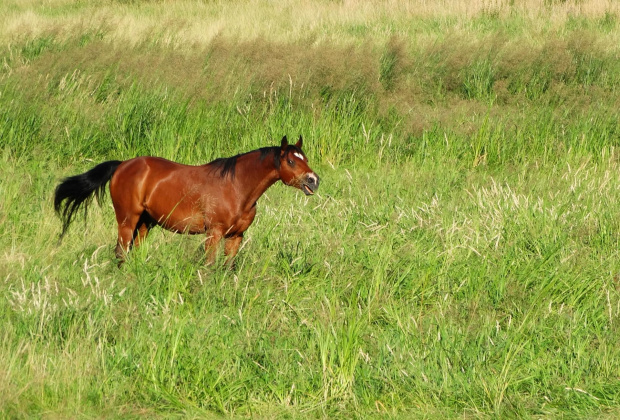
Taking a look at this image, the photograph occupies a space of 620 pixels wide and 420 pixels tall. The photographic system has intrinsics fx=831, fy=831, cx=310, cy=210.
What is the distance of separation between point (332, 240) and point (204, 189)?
3.94 feet

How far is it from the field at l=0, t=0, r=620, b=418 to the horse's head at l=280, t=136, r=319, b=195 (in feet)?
1.97

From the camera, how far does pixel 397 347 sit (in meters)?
4.36

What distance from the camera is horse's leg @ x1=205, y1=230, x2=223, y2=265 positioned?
5.03m

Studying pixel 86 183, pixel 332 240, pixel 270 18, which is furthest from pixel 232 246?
pixel 270 18

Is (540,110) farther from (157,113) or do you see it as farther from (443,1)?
(443,1)

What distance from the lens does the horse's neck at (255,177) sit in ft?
16.4

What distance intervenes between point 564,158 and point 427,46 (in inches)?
131

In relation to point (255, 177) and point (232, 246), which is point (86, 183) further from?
point (255, 177)

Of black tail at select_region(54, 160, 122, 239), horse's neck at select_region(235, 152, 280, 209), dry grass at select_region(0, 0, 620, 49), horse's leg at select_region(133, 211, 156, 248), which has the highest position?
horse's neck at select_region(235, 152, 280, 209)

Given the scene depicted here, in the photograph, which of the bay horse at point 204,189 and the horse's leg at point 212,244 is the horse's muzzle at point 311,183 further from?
the horse's leg at point 212,244

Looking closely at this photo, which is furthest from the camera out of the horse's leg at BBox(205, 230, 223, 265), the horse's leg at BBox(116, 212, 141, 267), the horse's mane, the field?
the horse's leg at BBox(116, 212, 141, 267)

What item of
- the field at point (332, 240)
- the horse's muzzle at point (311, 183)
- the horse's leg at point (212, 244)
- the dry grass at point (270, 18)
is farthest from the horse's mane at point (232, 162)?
the dry grass at point (270, 18)

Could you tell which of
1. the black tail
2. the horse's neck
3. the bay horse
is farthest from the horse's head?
the black tail

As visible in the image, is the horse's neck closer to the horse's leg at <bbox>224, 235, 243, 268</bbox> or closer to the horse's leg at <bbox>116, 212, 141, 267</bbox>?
the horse's leg at <bbox>224, 235, 243, 268</bbox>
